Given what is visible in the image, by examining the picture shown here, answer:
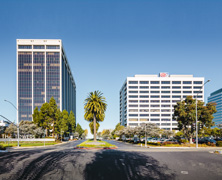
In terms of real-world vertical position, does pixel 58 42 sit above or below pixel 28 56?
above

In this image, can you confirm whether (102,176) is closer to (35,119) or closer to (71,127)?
(35,119)

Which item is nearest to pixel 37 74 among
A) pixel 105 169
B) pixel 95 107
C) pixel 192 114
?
pixel 95 107

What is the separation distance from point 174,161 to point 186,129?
1320 inches

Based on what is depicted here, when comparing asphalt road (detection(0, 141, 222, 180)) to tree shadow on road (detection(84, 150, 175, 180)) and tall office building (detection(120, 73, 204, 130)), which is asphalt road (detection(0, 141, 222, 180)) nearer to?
tree shadow on road (detection(84, 150, 175, 180))

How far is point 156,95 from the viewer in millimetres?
131250

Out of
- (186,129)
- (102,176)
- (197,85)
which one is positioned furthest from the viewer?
Answer: (197,85)

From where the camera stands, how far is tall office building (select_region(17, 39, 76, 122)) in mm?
126938

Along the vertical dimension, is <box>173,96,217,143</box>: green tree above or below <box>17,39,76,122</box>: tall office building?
below

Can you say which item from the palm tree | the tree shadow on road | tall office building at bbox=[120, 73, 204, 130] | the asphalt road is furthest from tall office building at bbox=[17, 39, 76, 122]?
the tree shadow on road

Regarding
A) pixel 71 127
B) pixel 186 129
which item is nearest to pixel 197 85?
pixel 71 127

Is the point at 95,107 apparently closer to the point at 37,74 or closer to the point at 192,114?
the point at 192,114

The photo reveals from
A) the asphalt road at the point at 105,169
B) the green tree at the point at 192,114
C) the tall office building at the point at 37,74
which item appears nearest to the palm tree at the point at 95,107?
the green tree at the point at 192,114

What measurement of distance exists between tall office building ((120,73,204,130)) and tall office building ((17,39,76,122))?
45.4 metres

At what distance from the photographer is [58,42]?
134750 mm
